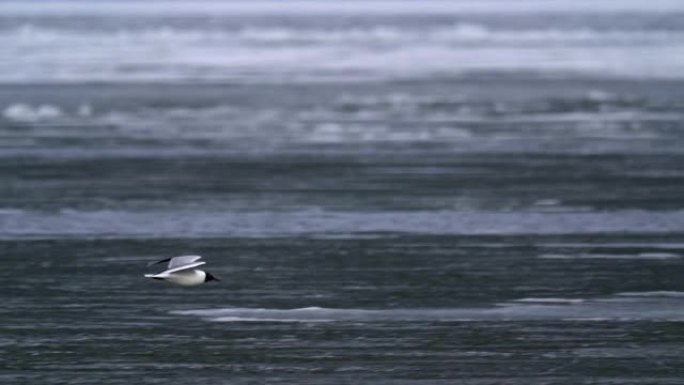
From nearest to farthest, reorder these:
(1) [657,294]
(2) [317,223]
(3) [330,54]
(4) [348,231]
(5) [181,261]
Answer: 1. (5) [181,261]
2. (1) [657,294]
3. (4) [348,231]
4. (2) [317,223]
5. (3) [330,54]

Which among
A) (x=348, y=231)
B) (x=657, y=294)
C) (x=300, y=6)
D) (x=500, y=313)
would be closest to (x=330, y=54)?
(x=348, y=231)

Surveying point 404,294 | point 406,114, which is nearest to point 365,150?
point 406,114

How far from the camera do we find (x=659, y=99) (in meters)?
25.0

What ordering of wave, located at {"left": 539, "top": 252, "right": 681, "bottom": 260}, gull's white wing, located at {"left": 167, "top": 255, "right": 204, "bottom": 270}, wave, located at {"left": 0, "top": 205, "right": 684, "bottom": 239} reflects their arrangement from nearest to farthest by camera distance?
gull's white wing, located at {"left": 167, "top": 255, "right": 204, "bottom": 270} → wave, located at {"left": 539, "top": 252, "right": 681, "bottom": 260} → wave, located at {"left": 0, "top": 205, "right": 684, "bottom": 239}

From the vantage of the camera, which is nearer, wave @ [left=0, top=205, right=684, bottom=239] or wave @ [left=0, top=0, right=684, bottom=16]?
wave @ [left=0, top=205, right=684, bottom=239]

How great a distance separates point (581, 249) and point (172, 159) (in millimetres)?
7225

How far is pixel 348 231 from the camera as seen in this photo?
13242 mm

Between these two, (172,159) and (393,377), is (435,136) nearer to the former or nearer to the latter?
(172,159)

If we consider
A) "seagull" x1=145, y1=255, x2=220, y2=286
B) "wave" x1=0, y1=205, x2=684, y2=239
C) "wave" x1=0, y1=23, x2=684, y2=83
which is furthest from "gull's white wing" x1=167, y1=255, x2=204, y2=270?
"wave" x1=0, y1=23, x2=684, y2=83

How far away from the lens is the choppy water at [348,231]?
922 cm

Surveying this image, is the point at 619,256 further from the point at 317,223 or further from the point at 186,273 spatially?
the point at 186,273

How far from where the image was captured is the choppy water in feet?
30.2

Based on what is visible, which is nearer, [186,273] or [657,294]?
[186,273]

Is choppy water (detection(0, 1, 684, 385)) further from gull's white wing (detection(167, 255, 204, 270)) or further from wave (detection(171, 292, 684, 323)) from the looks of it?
gull's white wing (detection(167, 255, 204, 270))
